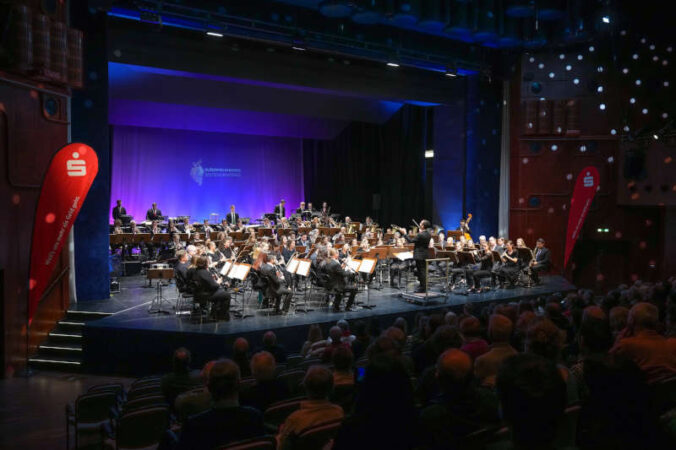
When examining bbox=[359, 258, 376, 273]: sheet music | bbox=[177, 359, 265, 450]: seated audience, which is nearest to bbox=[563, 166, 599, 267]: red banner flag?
bbox=[359, 258, 376, 273]: sheet music

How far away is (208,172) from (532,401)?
21.4 m

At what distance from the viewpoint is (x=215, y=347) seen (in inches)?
364

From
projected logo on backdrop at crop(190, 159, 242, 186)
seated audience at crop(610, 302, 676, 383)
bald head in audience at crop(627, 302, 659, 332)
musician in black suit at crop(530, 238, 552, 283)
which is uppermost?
projected logo on backdrop at crop(190, 159, 242, 186)

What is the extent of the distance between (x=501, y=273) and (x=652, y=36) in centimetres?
935

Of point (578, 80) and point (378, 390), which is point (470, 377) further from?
point (578, 80)

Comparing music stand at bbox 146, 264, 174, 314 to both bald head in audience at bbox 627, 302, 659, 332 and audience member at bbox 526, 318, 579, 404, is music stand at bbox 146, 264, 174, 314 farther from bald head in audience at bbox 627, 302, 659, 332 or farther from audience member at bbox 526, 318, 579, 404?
bald head in audience at bbox 627, 302, 659, 332

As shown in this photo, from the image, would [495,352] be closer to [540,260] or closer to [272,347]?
[272,347]

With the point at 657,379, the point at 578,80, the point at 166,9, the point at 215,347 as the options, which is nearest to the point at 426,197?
the point at 578,80

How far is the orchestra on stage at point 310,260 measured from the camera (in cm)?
1052

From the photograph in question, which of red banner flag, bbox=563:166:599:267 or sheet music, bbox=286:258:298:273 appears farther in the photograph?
red banner flag, bbox=563:166:599:267

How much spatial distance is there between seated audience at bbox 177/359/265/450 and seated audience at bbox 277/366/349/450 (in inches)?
6.2

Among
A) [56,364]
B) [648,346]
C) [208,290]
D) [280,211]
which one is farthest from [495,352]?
[280,211]

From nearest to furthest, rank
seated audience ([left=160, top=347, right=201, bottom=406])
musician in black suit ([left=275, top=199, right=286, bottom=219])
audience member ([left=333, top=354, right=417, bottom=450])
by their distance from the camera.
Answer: audience member ([left=333, top=354, right=417, bottom=450]) < seated audience ([left=160, top=347, right=201, bottom=406]) < musician in black suit ([left=275, top=199, right=286, bottom=219])

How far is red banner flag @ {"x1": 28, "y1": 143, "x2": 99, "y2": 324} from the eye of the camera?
841cm
